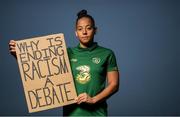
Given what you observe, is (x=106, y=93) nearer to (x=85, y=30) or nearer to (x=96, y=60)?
(x=96, y=60)

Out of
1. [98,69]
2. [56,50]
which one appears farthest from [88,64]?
[56,50]

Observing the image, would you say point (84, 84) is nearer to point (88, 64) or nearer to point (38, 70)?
point (88, 64)

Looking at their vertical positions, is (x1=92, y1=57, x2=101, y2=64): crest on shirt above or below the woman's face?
below

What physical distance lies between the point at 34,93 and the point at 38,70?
0.10 metres

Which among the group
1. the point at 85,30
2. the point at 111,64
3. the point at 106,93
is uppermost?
the point at 85,30

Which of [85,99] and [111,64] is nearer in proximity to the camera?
[85,99]

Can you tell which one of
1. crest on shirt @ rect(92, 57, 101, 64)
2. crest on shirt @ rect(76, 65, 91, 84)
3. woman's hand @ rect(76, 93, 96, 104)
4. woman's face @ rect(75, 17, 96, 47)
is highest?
woman's face @ rect(75, 17, 96, 47)

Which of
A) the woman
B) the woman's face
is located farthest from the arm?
the woman's face

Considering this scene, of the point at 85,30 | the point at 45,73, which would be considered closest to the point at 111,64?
the point at 85,30

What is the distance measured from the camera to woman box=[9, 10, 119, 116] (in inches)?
69.8

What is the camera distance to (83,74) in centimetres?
178

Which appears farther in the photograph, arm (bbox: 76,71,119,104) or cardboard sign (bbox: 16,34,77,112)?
cardboard sign (bbox: 16,34,77,112)

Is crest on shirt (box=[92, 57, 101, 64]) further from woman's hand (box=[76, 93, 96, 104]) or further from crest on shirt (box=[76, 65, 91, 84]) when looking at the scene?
woman's hand (box=[76, 93, 96, 104])

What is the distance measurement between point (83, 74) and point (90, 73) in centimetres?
3
